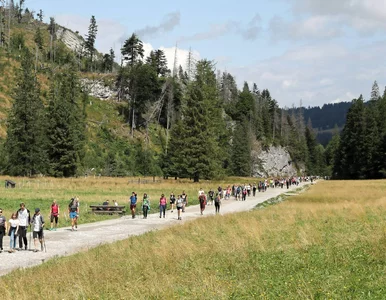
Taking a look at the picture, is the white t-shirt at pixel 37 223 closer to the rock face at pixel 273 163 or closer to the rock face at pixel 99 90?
the rock face at pixel 99 90

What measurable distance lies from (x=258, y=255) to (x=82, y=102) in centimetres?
8790

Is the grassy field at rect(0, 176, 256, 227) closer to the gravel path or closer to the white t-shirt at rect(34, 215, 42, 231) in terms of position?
the gravel path

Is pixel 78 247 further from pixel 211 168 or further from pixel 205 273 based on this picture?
pixel 211 168

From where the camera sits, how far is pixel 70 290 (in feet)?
31.4

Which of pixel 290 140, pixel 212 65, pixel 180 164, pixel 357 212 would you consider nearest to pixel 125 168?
pixel 180 164

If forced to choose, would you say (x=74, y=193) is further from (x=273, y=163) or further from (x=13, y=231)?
(x=273, y=163)

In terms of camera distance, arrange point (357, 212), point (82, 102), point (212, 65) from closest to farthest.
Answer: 1. point (357, 212)
2. point (212, 65)
3. point (82, 102)

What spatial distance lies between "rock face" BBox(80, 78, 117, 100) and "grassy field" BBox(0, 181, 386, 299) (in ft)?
309

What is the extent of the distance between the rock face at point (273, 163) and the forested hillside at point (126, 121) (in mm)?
3021

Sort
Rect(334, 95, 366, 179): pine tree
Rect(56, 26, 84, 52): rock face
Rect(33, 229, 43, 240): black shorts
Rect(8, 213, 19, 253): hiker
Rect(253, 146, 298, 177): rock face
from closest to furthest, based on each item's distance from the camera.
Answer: Rect(33, 229, 43, 240): black shorts → Rect(8, 213, 19, 253): hiker → Rect(334, 95, 366, 179): pine tree → Rect(253, 146, 298, 177): rock face → Rect(56, 26, 84, 52): rock face

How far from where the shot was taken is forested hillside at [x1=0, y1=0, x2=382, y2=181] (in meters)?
62.8

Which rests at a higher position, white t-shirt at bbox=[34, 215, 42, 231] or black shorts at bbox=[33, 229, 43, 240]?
white t-shirt at bbox=[34, 215, 42, 231]

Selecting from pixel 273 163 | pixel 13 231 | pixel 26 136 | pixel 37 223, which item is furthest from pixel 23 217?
pixel 273 163

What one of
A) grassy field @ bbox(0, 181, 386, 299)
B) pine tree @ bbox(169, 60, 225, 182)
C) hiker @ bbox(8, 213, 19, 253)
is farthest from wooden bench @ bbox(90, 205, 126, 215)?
pine tree @ bbox(169, 60, 225, 182)
